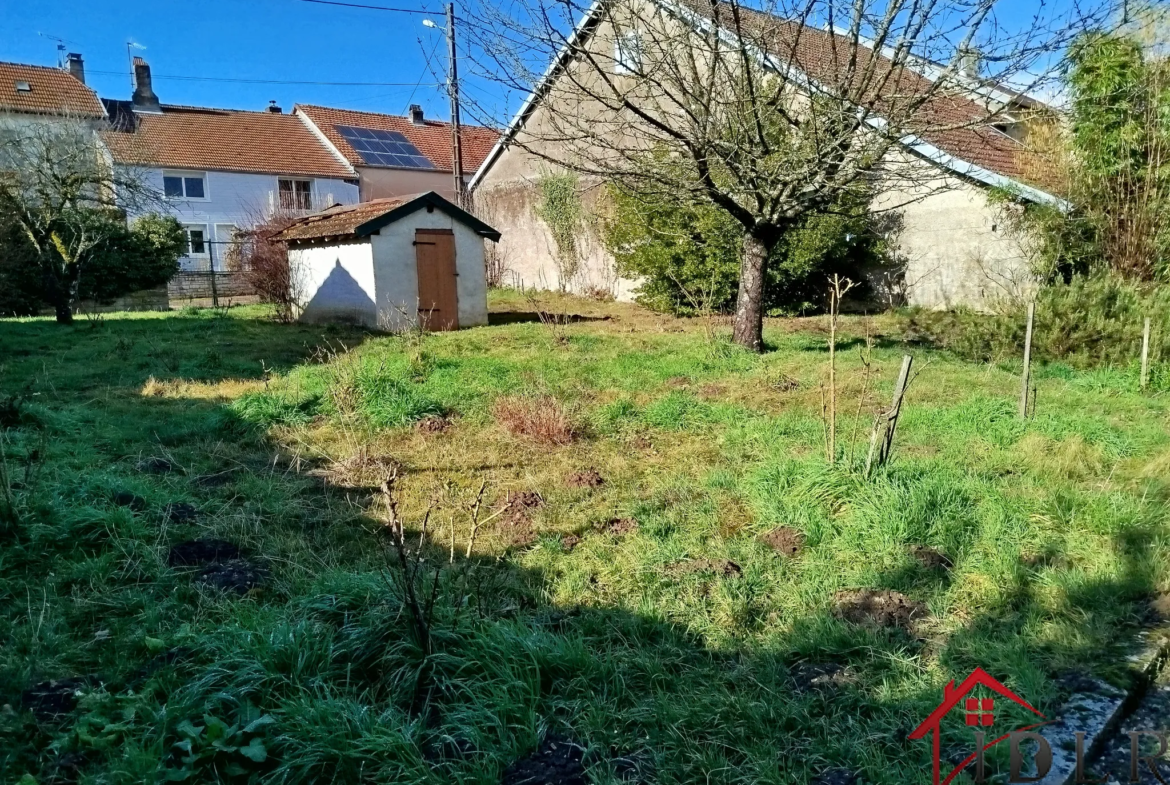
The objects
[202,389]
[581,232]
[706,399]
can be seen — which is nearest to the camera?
[706,399]

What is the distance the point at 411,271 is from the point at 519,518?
10021 millimetres

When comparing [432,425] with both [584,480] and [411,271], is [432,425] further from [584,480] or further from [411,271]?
[411,271]

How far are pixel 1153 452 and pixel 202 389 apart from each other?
948 centimetres

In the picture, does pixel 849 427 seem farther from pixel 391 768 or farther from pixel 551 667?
pixel 391 768

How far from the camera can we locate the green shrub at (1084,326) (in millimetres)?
8633

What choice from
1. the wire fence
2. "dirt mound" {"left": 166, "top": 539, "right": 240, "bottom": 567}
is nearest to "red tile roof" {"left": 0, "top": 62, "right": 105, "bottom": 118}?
the wire fence

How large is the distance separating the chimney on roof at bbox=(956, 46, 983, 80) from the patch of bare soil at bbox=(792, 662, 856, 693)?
6677mm

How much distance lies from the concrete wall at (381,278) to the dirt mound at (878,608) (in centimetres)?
1011

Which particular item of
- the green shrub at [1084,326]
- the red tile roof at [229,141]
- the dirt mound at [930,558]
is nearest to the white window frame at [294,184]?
the red tile roof at [229,141]

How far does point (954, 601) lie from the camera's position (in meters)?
3.38

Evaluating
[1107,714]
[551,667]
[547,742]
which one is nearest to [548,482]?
[551,667]

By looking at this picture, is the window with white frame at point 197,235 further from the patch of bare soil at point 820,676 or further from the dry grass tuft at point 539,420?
the patch of bare soil at point 820,676

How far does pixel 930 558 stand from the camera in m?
3.77

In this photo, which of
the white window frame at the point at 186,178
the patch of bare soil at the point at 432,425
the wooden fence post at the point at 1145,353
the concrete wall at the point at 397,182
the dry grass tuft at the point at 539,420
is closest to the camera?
the dry grass tuft at the point at 539,420
